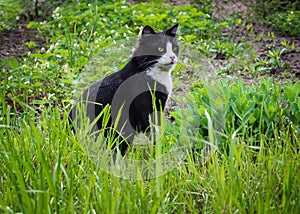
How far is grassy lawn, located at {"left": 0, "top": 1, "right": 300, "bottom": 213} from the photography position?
2033 millimetres

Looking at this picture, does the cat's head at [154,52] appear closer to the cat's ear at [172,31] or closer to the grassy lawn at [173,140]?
the cat's ear at [172,31]

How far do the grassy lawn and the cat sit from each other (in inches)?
8.2

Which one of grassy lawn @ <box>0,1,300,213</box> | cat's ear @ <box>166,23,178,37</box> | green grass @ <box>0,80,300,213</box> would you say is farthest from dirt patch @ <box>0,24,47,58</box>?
green grass @ <box>0,80,300,213</box>

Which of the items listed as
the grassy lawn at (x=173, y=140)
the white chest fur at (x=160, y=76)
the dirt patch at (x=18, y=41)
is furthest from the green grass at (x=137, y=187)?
the dirt patch at (x=18, y=41)

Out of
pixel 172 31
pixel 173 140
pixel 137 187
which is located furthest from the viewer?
Result: pixel 172 31

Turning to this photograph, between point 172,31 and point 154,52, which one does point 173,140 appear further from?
point 172,31

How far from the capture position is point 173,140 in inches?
119

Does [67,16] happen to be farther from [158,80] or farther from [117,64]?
[158,80]

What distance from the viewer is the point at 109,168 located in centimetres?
235

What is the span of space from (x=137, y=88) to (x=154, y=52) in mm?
297

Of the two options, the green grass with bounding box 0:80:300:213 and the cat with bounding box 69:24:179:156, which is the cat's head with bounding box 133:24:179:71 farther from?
the green grass with bounding box 0:80:300:213

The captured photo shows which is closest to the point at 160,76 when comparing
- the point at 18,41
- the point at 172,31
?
the point at 172,31

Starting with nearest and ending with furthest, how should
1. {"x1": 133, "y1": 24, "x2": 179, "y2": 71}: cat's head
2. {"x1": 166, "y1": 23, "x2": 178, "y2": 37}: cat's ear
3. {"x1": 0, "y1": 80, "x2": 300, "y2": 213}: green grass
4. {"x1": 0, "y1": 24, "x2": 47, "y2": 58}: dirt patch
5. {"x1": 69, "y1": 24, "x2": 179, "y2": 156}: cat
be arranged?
{"x1": 0, "y1": 80, "x2": 300, "y2": 213}: green grass < {"x1": 69, "y1": 24, "x2": 179, "y2": 156}: cat < {"x1": 133, "y1": 24, "x2": 179, "y2": 71}: cat's head < {"x1": 166, "y1": 23, "x2": 178, "y2": 37}: cat's ear < {"x1": 0, "y1": 24, "x2": 47, "y2": 58}: dirt patch

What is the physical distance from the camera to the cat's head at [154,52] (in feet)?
10.9
